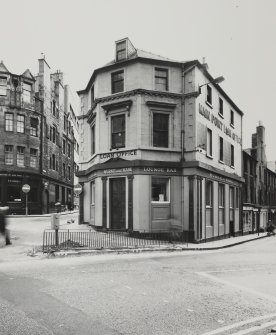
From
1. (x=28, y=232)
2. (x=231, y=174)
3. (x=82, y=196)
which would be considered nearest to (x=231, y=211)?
(x=231, y=174)

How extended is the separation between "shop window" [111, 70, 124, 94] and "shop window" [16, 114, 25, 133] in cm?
1901

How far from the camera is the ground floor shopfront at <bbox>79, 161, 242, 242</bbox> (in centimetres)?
1952

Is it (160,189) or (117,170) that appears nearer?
(117,170)

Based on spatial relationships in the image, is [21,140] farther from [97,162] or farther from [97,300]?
[97,300]

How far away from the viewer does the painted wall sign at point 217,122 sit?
22.1 metres

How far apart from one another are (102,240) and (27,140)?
2393cm

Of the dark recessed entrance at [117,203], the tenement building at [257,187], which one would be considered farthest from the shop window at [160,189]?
the tenement building at [257,187]

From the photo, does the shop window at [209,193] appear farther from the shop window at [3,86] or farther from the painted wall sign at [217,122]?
the shop window at [3,86]

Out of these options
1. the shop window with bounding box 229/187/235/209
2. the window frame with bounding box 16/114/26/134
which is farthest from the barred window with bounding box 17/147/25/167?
the shop window with bounding box 229/187/235/209

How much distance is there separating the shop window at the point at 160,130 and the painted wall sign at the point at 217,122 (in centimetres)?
248

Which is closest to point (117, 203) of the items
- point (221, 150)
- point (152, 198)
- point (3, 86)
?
point (152, 198)

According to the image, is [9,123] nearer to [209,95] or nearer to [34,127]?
[34,127]

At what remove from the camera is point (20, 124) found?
3706 cm

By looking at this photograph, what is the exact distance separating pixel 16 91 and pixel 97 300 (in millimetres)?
33483
